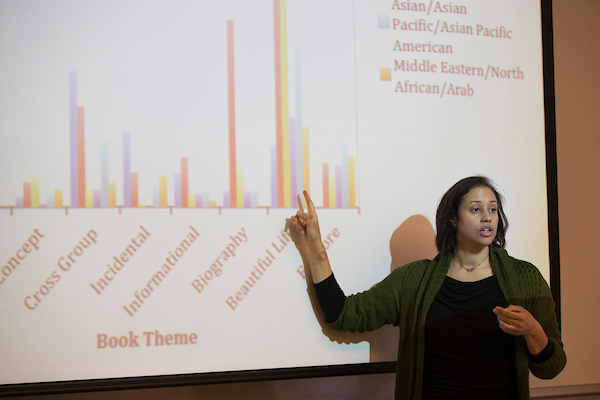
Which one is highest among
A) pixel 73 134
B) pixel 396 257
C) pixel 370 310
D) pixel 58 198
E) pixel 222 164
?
pixel 73 134

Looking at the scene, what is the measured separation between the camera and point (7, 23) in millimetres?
1469

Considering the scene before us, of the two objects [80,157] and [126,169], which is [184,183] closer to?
[126,169]

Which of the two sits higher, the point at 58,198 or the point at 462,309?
the point at 58,198

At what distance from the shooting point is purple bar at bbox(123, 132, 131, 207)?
150cm

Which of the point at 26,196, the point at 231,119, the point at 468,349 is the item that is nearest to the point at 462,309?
the point at 468,349

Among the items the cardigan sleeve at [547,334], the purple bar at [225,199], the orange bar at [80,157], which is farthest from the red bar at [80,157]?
the cardigan sleeve at [547,334]

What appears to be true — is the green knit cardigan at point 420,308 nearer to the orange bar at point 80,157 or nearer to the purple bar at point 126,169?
the purple bar at point 126,169

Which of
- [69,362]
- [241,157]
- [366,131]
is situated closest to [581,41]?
[366,131]

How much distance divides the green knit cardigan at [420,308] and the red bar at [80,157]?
924 mm

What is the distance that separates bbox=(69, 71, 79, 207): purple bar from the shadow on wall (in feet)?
2.67

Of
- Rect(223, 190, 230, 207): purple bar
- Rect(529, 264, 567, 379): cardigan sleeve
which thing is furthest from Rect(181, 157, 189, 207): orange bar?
Rect(529, 264, 567, 379): cardigan sleeve

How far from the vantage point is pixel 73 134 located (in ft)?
4.89

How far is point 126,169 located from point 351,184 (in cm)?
78

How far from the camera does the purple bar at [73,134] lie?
1.48 m
